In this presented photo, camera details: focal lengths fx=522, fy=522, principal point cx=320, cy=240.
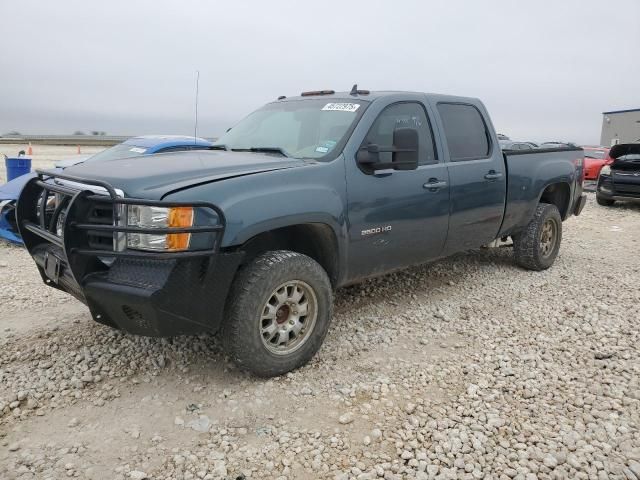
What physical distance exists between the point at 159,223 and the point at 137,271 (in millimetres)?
293

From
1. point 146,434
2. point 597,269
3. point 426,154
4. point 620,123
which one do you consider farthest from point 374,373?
point 620,123

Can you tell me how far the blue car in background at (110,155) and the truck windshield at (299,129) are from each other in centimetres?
213

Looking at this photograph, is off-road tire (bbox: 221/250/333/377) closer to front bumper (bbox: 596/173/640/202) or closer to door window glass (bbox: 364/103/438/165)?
door window glass (bbox: 364/103/438/165)

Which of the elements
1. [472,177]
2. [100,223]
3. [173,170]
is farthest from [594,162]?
[100,223]

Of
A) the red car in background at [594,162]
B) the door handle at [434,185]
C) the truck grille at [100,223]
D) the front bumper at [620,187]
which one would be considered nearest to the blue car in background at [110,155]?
the door handle at [434,185]

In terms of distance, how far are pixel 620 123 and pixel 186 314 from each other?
4225 centimetres

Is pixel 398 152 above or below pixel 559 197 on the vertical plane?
above

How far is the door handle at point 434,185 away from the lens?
4316 mm

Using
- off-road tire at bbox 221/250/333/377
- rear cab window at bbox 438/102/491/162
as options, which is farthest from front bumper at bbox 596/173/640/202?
off-road tire at bbox 221/250/333/377

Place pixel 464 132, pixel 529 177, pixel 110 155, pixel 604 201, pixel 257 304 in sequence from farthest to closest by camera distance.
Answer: pixel 604 201, pixel 110 155, pixel 529 177, pixel 464 132, pixel 257 304

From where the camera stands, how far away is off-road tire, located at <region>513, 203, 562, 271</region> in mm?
6008

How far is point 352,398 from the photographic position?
3.25 meters

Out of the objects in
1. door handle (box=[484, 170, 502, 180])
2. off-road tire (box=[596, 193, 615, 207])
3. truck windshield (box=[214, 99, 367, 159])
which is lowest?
off-road tire (box=[596, 193, 615, 207])

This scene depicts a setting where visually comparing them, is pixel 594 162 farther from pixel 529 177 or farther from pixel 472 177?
pixel 472 177
